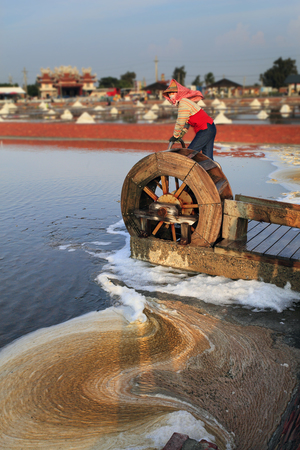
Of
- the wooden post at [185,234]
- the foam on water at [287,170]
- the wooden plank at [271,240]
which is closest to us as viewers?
the wooden plank at [271,240]

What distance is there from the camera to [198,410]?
8.82ft

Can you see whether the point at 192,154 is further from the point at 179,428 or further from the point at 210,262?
the point at 179,428

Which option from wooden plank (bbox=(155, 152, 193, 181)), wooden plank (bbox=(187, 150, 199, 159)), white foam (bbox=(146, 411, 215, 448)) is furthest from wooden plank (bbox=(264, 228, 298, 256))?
white foam (bbox=(146, 411, 215, 448))

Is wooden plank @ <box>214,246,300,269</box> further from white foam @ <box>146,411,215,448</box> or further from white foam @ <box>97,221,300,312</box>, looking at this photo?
white foam @ <box>146,411,215,448</box>

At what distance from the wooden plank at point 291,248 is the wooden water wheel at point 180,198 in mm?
781

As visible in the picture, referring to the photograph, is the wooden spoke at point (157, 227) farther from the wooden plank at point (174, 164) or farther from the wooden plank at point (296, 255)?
the wooden plank at point (296, 255)

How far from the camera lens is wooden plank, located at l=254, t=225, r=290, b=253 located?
179 inches

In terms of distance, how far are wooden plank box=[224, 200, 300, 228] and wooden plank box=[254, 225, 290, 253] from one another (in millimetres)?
367

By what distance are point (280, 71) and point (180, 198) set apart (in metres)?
83.7

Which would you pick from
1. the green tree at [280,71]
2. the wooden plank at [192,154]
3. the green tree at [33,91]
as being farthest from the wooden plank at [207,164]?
the green tree at [33,91]

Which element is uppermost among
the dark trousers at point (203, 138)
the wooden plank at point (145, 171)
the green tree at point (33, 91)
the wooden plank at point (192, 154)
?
the green tree at point (33, 91)

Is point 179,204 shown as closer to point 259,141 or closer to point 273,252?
point 273,252

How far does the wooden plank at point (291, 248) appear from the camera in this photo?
440cm

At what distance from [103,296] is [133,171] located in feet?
5.70
